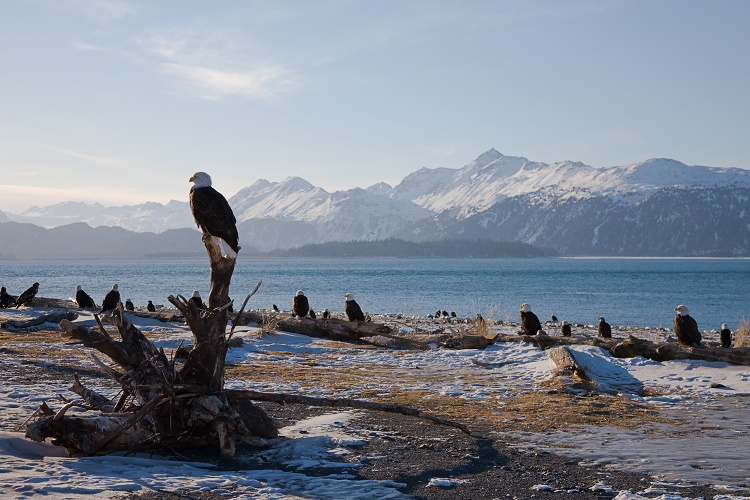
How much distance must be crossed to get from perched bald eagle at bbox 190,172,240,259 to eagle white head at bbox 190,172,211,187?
0.10 m

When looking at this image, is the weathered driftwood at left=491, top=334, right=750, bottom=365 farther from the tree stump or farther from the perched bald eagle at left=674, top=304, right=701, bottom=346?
the tree stump

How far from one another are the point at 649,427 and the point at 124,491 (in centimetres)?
563

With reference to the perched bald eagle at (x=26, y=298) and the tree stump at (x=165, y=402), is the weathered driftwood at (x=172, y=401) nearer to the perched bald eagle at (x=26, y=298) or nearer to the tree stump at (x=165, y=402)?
the tree stump at (x=165, y=402)

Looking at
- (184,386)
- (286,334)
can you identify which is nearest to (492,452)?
(184,386)

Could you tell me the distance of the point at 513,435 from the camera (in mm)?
7113

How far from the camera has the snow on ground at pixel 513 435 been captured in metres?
5.02

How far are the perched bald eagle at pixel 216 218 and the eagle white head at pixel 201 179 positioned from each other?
0.10m

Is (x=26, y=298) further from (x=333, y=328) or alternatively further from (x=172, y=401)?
(x=172, y=401)

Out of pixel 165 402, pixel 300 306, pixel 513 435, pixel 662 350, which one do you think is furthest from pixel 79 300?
pixel 513 435

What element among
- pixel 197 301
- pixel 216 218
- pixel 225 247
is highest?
pixel 216 218

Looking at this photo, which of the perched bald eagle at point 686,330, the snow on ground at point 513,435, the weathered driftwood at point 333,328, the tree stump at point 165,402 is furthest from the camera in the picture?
the weathered driftwood at point 333,328

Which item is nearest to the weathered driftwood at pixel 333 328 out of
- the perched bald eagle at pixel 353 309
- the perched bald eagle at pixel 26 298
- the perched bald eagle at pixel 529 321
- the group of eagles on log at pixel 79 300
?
the perched bald eagle at pixel 353 309

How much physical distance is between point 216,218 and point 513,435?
3.94 m

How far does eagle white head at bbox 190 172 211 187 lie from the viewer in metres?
7.38
